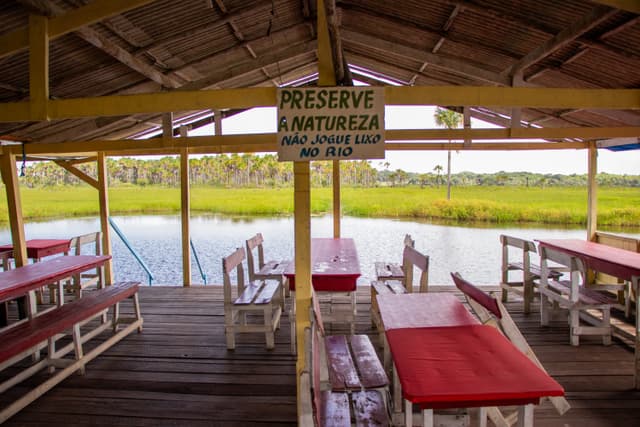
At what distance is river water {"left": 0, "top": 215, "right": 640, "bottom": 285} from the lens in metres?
11.8

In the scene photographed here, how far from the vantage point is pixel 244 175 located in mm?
40469

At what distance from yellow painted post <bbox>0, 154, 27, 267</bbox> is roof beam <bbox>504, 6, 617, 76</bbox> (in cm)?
686

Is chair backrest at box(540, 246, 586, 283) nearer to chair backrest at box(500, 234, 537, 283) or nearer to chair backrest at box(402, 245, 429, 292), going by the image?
chair backrest at box(500, 234, 537, 283)

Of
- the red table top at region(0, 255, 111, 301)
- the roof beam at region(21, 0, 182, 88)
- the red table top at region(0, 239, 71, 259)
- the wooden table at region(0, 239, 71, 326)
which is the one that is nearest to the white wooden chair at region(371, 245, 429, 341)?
the red table top at region(0, 255, 111, 301)

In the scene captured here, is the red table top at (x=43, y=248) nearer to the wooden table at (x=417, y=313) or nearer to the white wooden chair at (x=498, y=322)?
the wooden table at (x=417, y=313)

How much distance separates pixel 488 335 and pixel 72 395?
3.32 m

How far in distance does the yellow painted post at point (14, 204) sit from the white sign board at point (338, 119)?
5.32 metres

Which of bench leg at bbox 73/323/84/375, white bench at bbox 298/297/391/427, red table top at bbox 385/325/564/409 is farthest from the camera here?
bench leg at bbox 73/323/84/375

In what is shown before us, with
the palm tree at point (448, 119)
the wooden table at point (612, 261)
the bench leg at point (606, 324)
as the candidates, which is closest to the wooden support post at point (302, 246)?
the wooden table at point (612, 261)

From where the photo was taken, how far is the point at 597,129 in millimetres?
4289

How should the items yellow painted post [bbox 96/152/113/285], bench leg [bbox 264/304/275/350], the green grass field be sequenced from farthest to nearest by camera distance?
the green grass field
yellow painted post [bbox 96/152/113/285]
bench leg [bbox 264/304/275/350]

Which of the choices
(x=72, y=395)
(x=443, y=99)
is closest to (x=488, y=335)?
(x=443, y=99)

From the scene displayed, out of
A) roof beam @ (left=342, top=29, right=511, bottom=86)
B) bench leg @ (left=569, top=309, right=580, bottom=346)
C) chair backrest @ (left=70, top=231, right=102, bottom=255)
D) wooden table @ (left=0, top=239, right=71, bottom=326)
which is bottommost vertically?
bench leg @ (left=569, top=309, right=580, bottom=346)

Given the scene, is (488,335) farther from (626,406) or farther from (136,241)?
(136,241)
